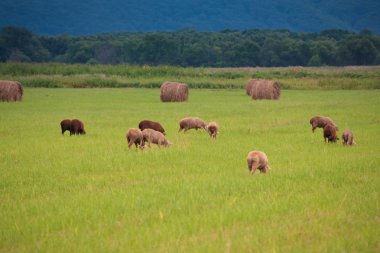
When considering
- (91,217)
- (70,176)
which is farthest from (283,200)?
(70,176)

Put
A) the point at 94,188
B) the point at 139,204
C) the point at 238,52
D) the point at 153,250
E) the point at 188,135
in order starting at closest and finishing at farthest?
the point at 153,250
the point at 139,204
the point at 94,188
the point at 188,135
the point at 238,52

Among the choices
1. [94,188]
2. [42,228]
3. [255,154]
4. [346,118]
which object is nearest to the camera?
[42,228]

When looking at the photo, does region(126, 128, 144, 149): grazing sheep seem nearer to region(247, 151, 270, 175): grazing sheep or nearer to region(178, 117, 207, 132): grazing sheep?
region(178, 117, 207, 132): grazing sheep

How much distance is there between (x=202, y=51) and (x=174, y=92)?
316 feet

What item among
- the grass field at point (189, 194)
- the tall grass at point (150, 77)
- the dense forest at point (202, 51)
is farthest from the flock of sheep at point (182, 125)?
the dense forest at point (202, 51)

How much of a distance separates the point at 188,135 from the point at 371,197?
34.9ft

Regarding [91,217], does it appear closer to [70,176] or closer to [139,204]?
[139,204]

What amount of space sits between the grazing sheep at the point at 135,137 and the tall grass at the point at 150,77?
1554 inches

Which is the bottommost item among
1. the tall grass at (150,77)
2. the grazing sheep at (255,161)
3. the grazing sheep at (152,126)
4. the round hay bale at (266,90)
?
the tall grass at (150,77)

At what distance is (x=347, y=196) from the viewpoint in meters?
9.86

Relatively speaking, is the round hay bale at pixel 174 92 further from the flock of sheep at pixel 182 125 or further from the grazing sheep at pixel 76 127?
the grazing sheep at pixel 76 127

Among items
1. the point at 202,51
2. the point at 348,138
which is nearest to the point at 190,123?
the point at 348,138

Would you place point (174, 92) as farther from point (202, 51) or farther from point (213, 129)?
point (202, 51)

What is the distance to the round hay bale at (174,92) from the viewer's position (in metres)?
37.4
